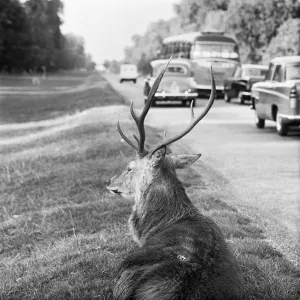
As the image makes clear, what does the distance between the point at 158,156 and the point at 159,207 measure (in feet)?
1.35

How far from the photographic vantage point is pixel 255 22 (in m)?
45.9

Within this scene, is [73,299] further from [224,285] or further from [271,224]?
[271,224]

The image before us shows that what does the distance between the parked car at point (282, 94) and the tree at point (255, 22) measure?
30590mm

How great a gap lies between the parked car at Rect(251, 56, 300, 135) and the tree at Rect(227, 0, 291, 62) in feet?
100

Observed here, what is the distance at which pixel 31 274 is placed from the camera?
5.09 meters

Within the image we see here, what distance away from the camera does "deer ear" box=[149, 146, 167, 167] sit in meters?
4.45

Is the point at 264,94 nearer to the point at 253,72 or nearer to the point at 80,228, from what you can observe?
the point at 80,228

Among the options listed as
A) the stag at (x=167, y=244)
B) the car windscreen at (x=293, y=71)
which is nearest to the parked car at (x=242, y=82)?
the car windscreen at (x=293, y=71)

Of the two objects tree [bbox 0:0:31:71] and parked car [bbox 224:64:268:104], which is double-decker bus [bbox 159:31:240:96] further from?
tree [bbox 0:0:31:71]

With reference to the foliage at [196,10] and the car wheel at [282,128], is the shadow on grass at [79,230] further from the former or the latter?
the foliage at [196,10]

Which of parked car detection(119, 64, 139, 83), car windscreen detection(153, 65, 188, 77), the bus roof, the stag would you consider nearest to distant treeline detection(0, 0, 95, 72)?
parked car detection(119, 64, 139, 83)

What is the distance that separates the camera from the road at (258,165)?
21.7 feet

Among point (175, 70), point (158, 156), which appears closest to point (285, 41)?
point (175, 70)

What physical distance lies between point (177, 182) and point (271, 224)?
7.58 feet
